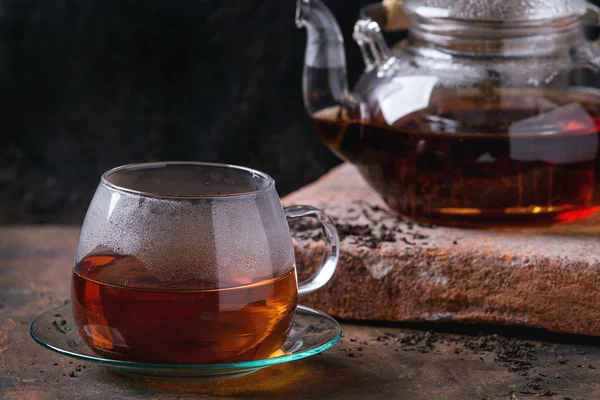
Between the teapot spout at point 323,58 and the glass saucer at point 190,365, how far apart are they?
36cm

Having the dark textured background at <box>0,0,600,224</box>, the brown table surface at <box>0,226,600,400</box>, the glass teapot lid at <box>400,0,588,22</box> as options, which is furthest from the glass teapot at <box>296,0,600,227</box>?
the dark textured background at <box>0,0,600,224</box>

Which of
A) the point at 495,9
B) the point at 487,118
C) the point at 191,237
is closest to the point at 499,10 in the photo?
the point at 495,9

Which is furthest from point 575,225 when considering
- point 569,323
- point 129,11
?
point 129,11

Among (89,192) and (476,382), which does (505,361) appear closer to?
(476,382)

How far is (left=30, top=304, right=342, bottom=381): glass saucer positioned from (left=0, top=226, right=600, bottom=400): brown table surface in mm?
20

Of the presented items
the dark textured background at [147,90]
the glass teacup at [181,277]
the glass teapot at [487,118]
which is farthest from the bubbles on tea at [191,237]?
the dark textured background at [147,90]

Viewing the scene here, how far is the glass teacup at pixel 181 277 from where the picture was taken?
0.79m

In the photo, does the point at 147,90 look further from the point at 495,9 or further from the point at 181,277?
the point at 181,277

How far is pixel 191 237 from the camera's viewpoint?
79cm

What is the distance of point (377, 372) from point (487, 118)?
35 cm

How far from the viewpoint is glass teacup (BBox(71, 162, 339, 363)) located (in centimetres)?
79

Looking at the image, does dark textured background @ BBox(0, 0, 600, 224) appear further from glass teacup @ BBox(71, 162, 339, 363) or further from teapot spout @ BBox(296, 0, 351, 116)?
glass teacup @ BBox(71, 162, 339, 363)

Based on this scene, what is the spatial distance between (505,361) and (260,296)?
292 millimetres

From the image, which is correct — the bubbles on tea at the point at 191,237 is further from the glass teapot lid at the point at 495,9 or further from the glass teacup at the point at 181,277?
the glass teapot lid at the point at 495,9
